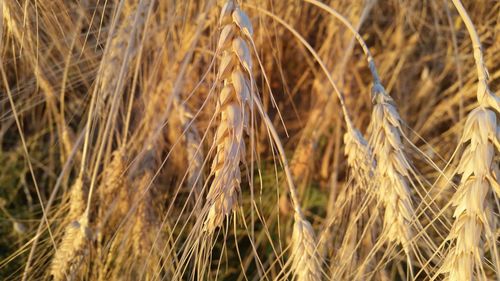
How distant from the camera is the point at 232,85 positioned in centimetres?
55

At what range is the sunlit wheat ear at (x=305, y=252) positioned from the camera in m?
0.69

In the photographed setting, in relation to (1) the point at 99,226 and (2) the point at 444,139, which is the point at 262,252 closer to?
(1) the point at 99,226

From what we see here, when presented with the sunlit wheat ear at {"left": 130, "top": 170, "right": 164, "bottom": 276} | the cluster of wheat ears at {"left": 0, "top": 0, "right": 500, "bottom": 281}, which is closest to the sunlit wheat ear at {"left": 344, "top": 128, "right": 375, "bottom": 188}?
the cluster of wheat ears at {"left": 0, "top": 0, "right": 500, "bottom": 281}

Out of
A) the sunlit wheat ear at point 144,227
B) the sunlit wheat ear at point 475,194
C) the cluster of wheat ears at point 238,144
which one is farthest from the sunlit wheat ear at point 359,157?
the sunlit wheat ear at point 144,227

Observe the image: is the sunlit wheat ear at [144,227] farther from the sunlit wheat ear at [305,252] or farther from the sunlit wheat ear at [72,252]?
the sunlit wheat ear at [305,252]

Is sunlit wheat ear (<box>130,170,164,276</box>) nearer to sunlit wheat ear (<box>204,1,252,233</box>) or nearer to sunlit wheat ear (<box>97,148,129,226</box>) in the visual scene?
sunlit wheat ear (<box>97,148,129,226</box>)

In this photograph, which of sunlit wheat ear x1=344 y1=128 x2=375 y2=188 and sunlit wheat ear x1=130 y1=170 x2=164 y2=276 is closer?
sunlit wheat ear x1=344 y1=128 x2=375 y2=188

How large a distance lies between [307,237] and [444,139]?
2.63 feet

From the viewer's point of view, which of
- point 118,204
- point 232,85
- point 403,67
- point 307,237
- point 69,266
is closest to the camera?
point 232,85

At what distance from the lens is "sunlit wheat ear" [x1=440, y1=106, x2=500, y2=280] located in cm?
52

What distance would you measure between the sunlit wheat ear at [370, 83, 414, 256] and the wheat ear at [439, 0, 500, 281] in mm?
132

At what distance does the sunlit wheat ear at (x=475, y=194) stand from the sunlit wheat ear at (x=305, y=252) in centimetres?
19

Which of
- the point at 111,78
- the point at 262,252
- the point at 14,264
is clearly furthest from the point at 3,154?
the point at 262,252

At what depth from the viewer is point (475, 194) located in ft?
1.73
